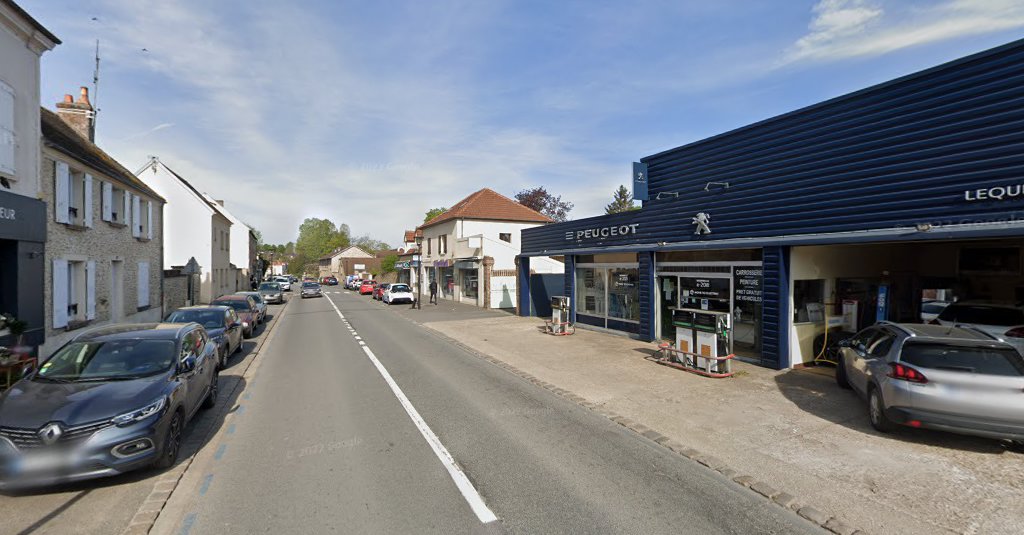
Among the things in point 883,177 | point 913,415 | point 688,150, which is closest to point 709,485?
point 913,415

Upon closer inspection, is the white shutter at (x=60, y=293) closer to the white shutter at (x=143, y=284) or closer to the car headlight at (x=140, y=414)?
the white shutter at (x=143, y=284)

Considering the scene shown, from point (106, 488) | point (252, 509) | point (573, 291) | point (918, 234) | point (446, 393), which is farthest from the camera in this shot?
point (573, 291)

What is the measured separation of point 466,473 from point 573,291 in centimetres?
1284

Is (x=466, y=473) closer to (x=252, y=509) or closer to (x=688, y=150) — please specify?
(x=252, y=509)

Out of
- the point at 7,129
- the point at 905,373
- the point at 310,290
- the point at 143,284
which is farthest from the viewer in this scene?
the point at 310,290

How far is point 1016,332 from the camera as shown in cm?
820

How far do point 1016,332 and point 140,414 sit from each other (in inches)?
502

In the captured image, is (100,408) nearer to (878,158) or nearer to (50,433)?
(50,433)

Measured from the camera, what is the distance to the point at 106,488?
4.72m

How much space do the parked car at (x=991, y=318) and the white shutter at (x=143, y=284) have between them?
22612mm

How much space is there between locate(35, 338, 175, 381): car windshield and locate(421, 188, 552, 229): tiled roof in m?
25.1

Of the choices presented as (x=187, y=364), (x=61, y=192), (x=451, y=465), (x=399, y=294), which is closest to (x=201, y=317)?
(x=61, y=192)

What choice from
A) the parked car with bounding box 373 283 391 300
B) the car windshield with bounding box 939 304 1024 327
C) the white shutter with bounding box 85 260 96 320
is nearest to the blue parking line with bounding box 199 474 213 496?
the white shutter with bounding box 85 260 96 320

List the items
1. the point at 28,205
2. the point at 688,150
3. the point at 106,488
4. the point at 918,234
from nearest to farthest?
the point at 106,488 → the point at 918,234 → the point at 28,205 → the point at 688,150
